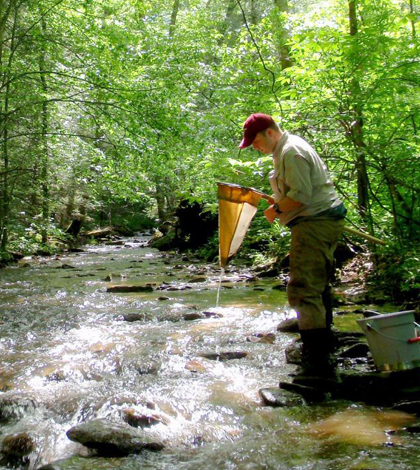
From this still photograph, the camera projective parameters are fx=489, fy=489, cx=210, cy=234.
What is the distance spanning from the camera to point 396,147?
6.99 m

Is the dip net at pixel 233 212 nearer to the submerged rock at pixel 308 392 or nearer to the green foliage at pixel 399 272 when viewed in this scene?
the submerged rock at pixel 308 392

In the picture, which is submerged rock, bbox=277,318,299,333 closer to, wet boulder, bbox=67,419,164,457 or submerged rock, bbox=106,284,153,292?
wet boulder, bbox=67,419,164,457

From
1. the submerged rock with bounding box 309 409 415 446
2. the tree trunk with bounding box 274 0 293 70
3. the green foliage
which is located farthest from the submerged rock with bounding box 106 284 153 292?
the submerged rock with bounding box 309 409 415 446

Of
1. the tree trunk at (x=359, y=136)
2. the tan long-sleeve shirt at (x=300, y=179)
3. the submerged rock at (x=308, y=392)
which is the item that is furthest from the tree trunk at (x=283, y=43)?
the submerged rock at (x=308, y=392)

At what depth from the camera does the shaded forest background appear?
703 centimetres

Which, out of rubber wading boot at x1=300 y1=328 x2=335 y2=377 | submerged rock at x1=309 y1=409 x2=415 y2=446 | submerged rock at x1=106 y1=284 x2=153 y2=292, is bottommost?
submerged rock at x1=106 y1=284 x2=153 y2=292

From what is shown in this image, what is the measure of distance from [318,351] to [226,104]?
359 inches

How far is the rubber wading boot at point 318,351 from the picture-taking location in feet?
13.3

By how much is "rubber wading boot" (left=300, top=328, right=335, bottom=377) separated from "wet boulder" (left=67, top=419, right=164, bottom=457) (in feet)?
5.15

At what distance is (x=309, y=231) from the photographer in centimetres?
405

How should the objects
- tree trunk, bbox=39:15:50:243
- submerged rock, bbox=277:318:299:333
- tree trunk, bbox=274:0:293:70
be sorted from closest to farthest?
submerged rock, bbox=277:318:299:333, tree trunk, bbox=274:0:293:70, tree trunk, bbox=39:15:50:243

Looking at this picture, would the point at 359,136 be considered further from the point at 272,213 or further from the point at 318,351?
the point at 318,351

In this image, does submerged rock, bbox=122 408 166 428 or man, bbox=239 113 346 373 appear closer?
submerged rock, bbox=122 408 166 428

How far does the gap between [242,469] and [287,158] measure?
2273mm
